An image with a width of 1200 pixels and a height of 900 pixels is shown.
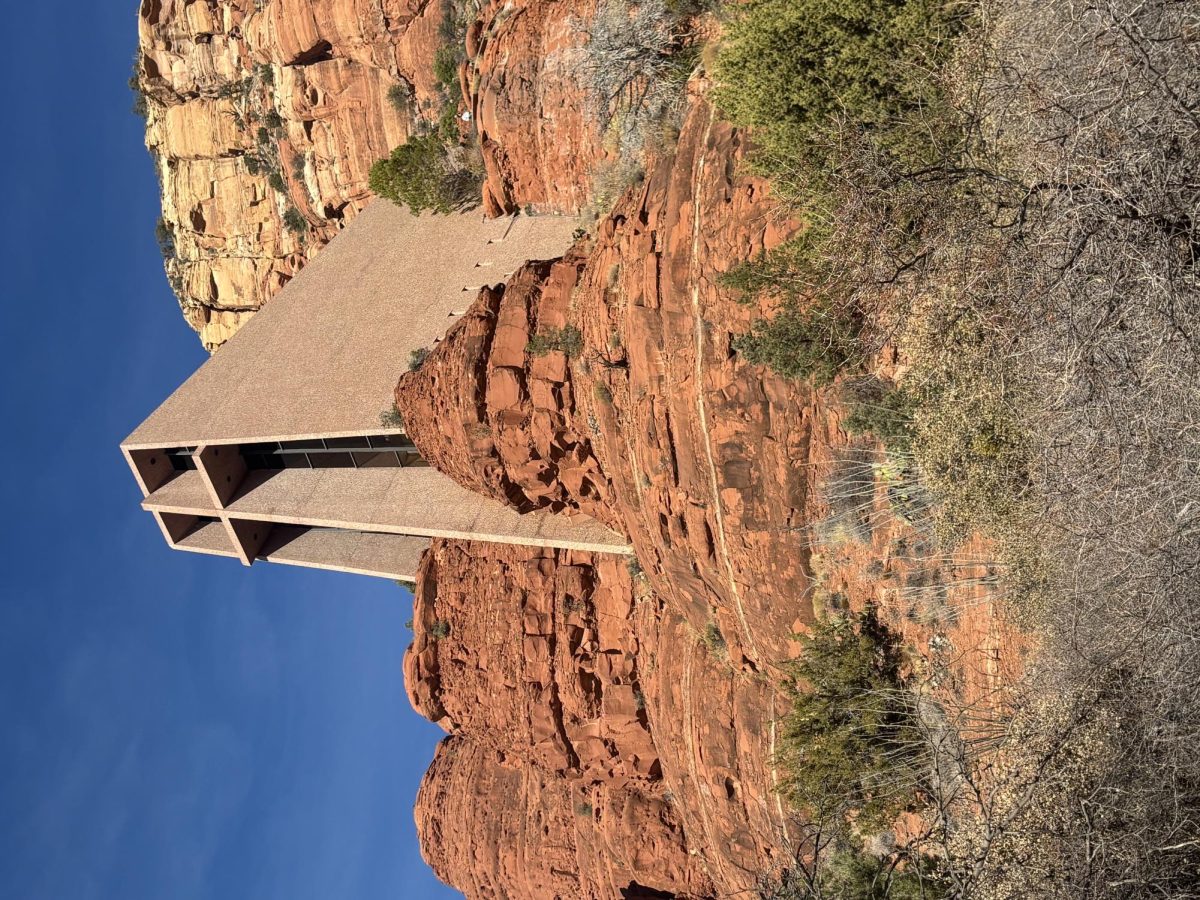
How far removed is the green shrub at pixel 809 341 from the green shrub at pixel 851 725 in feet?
8.57

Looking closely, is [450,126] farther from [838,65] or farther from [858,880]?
[858,880]

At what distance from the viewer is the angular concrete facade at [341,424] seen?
1559cm

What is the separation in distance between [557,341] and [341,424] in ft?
17.2

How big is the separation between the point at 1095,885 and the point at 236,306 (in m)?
25.7

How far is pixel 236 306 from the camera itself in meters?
27.3

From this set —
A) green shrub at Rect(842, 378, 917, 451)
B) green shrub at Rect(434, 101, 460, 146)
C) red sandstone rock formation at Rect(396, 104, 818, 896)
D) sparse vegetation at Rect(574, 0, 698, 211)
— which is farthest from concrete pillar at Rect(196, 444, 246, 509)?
green shrub at Rect(842, 378, 917, 451)

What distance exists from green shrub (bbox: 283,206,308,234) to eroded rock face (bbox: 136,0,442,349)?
6 cm

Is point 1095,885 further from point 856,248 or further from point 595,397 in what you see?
point 595,397

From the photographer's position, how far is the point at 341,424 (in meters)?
15.7

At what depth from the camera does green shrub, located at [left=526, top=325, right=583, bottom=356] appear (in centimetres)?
1203

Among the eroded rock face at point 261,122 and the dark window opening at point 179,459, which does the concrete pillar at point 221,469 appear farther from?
the eroded rock face at point 261,122

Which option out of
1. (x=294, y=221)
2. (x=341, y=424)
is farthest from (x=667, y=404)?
(x=294, y=221)

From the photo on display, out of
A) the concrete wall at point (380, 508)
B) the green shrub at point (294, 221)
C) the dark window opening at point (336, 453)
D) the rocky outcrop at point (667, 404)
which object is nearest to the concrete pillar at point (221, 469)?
the concrete wall at point (380, 508)

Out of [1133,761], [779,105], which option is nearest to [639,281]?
[779,105]
